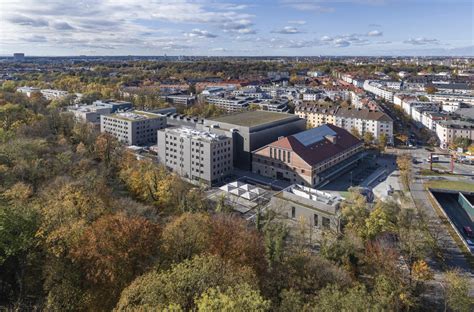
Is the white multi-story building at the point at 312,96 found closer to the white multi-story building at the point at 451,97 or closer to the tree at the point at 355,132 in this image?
the white multi-story building at the point at 451,97

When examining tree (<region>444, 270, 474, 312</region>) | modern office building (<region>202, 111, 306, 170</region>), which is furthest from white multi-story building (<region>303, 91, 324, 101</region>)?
tree (<region>444, 270, 474, 312</region>)

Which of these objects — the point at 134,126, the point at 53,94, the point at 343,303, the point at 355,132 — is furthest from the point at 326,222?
the point at 53,94

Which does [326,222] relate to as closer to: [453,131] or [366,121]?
[366,121]

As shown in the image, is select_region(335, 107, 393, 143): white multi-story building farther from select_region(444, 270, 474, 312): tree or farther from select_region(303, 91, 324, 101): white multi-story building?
select_region(444, 270, 474, 312): tree

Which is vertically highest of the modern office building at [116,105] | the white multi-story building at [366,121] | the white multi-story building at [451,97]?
the white multi-story building at [451,97]

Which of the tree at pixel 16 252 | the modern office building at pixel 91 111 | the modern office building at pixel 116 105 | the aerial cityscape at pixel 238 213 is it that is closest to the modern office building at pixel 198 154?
the aerial cityscape at pixel 238 213
